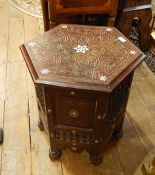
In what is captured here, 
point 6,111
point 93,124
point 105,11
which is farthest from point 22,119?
point 105,11

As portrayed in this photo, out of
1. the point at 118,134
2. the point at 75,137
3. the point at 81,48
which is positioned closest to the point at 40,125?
the point at 75,137

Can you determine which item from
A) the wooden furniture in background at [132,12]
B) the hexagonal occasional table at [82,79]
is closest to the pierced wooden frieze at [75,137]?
the hexagonal occasional table at [82,79]

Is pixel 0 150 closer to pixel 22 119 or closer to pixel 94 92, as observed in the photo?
pixel 22 119

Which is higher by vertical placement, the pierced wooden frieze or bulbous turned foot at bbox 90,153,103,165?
the pierced wooden frieze

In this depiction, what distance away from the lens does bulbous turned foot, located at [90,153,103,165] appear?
143 cm

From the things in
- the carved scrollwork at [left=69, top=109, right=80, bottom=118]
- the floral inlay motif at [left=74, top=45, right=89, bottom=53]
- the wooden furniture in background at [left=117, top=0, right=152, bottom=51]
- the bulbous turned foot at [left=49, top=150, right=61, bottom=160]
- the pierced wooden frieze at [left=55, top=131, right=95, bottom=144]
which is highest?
the floral inlay motif at [left=74, top=45, right=89, bottom=53]

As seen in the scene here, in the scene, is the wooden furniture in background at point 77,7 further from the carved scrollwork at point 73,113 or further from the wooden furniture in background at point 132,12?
the carved scrollwork at point 73,113

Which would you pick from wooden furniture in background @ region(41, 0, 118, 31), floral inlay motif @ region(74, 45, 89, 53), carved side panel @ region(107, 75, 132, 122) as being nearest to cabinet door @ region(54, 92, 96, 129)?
carved side panel @ region(107, 75, 132, 122)

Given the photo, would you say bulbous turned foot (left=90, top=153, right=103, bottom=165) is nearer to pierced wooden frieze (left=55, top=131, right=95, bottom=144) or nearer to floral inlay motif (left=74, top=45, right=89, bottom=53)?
pierced wooden frieze (left=55, top=131, right=95, bottom=144)

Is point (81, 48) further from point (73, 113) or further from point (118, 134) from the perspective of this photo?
point (118, 134)

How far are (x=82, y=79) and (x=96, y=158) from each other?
585mm

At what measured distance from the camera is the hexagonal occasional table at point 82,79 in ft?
3.55

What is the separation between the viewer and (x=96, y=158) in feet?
4.71

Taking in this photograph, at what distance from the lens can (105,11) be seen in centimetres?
176
